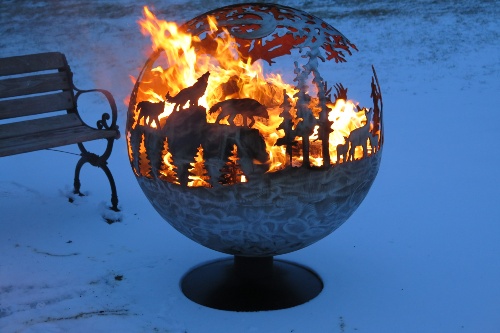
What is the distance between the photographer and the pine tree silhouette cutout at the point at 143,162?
12.5 ft

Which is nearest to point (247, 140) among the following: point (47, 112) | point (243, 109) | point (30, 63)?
point (243, 109)

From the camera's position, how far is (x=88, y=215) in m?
5.76

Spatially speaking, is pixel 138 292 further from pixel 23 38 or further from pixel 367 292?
pixel 23 38

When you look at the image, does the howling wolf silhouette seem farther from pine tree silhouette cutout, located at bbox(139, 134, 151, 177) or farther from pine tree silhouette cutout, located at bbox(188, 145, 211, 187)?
pine tree silhouette cutout, located at bbox(139, 134, 151, 177)

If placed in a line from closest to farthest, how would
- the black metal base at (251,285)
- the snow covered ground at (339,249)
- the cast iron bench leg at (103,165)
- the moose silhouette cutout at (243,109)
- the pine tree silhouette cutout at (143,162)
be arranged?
the moose silhouette cutout at (243,109)
the pine tree silhouette cutout at (143,162)
the snow covered ground at (339,249)
the black metal base at (251,285)
the cast iron bench leg at (103,165)

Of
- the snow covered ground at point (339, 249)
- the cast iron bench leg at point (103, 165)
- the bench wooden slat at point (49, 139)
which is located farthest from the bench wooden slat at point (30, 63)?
the snow covered ground at point (339, 249)

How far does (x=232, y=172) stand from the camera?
3.51 m

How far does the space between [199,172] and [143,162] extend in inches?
17.0

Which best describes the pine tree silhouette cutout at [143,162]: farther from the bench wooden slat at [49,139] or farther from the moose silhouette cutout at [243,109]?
the bench wooden slat at [49,139]

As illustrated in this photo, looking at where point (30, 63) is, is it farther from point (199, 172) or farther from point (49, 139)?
point (199, 172)

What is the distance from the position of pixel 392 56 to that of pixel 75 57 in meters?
5.74

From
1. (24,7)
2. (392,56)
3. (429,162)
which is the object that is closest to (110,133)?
(429,162)

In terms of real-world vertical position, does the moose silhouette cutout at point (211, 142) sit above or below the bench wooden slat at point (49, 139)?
above

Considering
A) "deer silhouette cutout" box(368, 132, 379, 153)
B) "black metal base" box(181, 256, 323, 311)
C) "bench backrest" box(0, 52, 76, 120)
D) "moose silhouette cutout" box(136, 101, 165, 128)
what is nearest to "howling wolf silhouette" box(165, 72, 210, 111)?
"moose silhouette cutout" box(136, 101, 165, 128)
